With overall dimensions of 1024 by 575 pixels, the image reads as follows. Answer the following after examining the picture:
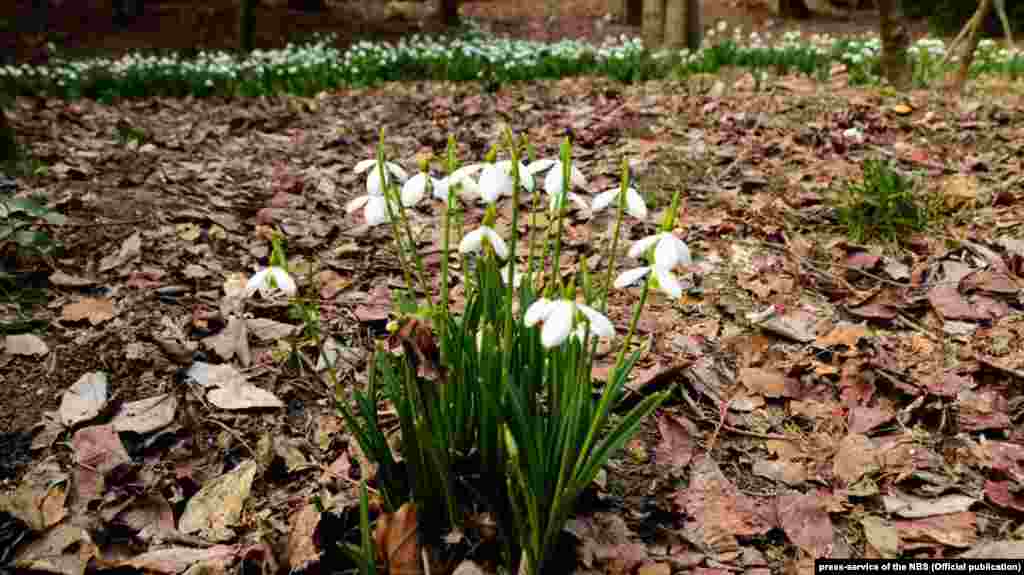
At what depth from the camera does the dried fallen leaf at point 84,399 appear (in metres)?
1.71

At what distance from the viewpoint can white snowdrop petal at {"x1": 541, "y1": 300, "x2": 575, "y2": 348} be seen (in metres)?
0.98

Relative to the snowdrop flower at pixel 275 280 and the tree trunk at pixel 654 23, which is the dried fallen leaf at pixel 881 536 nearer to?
the snowdrop flower at pixel 275 280

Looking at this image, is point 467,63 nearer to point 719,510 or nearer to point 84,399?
point 84,399

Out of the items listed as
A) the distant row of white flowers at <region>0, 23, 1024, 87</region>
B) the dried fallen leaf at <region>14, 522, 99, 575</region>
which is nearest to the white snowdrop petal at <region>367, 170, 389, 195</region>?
the dried fallen leaf at <region>14, 522, 99, 575</region>

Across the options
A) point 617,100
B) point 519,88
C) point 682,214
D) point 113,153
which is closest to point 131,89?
point 113,153

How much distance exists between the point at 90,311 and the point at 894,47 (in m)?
5.52

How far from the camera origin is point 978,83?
5.49 meters

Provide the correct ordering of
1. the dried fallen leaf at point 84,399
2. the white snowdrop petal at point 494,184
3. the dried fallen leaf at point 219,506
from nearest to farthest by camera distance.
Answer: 1. the white snowdrop petal at point 494,184
2. the dried fallen leaf at point 219,506
3. the dried fallen leaf at point 84,399

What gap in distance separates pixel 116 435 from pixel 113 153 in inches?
110

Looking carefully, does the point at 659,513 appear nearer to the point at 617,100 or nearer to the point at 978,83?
the point at 617,100

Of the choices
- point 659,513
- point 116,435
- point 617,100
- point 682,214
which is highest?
point 617,100

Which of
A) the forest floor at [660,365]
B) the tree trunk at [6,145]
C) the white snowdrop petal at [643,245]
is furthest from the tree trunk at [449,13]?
the white snowdrop petal at [643,245]

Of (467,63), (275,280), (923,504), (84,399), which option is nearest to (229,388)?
(84,399)

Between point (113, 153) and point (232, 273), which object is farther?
point (113, 153)
